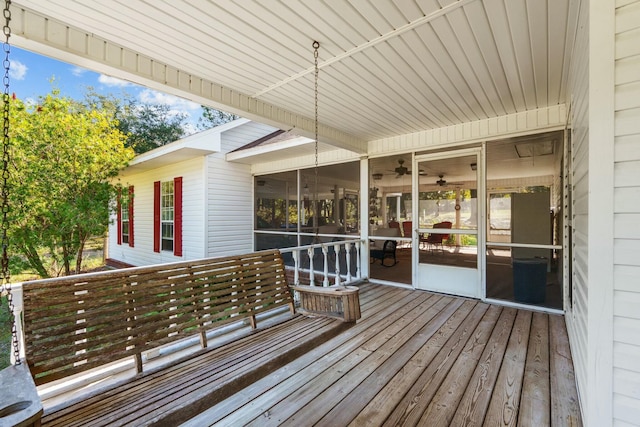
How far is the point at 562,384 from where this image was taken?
2135 mm

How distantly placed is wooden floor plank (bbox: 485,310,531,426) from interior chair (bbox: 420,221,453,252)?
1.64 metres

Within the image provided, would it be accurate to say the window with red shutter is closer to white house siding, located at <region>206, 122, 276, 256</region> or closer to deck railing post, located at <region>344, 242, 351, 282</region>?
white house siding, located at <region>206, 122, 276, 256</region>

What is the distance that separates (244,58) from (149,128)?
57.7 ft

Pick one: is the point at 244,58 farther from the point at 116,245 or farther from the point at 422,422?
the point at 116,245

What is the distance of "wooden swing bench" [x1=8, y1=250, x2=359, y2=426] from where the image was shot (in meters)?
1.35

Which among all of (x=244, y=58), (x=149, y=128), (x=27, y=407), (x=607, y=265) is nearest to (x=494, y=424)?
(x=607, y=265)

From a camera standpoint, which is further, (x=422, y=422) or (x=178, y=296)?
(x=178, y=296)

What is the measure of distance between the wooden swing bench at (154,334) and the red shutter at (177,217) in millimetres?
4930

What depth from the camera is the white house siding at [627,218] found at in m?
1.36

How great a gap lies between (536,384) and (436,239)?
259 cm

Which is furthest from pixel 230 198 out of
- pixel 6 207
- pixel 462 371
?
pixel 462 371

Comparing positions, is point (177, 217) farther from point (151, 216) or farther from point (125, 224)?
point (125, 224)

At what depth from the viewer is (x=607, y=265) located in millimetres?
1438

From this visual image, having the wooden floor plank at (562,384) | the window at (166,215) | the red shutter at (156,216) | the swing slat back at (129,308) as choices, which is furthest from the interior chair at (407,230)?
the red shutter at (156,216)
